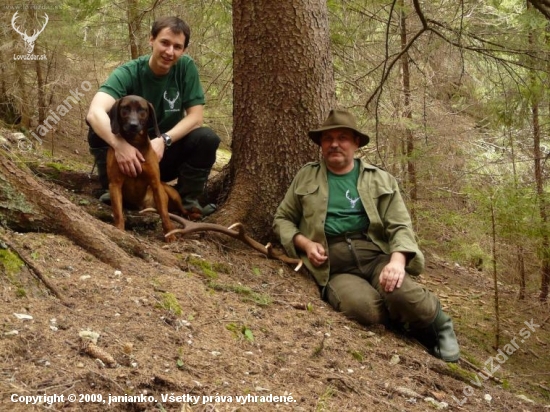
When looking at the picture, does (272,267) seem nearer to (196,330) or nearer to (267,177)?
(267,177)

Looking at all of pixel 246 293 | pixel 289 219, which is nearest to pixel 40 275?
pixel 246 293

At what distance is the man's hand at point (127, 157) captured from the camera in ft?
16.8

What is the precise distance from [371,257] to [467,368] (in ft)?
4.23

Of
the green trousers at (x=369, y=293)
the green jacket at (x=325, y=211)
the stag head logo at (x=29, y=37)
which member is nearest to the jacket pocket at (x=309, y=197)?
the green jacket at (x=325, y=211)

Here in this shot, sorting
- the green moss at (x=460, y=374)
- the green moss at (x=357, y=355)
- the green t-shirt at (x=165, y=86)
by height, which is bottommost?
the green moss at (x=460, y=374)

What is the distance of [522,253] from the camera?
8.05m

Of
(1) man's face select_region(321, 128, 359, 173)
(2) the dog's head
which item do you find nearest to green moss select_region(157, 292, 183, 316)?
(2) the dog's head

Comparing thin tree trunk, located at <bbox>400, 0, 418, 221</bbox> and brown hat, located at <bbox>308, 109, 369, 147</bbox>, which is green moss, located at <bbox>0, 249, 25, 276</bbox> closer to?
brown hat, located at <bbox>308, 109, 369, 147</bbox>

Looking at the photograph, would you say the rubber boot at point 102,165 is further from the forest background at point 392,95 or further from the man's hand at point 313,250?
the man's hand at point 313,250

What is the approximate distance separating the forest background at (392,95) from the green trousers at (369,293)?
3.19 feet

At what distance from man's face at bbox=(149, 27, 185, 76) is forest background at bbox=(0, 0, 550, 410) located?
0.63 metres

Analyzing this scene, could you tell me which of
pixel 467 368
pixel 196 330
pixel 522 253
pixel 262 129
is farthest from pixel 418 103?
pixel 196 330

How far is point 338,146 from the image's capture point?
5.33 meters

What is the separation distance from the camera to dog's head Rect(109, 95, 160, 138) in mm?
5059
